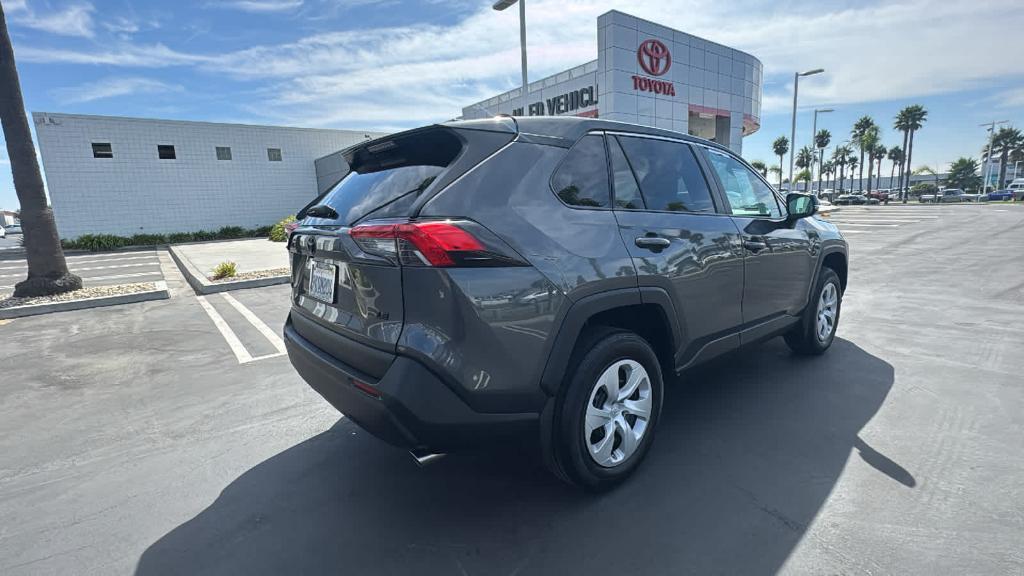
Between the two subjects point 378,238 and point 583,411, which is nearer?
point 378,238

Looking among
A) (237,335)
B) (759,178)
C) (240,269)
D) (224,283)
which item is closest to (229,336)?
(237,335)

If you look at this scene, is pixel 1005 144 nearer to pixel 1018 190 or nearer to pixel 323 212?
pixel 1018 190

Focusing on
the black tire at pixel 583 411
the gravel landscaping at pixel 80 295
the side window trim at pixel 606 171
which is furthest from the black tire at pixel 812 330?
the gravel landscaping at pixel 80 295

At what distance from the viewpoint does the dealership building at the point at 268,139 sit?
16.2m

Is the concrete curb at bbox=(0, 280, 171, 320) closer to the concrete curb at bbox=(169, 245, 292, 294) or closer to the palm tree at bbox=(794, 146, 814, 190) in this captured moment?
the concrete curb at bbox=(169, 245, 292, 294)

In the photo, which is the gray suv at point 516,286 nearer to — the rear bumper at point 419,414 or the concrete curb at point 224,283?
the rear bumper at point 419,414

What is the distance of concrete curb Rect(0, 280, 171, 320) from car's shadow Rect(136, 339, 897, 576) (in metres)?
6.60

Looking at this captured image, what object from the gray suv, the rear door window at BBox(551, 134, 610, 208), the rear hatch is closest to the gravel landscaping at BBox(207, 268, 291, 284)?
the gray suv

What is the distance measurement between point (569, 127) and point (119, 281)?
11888mm

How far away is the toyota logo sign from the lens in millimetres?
15992

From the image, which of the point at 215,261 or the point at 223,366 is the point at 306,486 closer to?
the point at 223,366

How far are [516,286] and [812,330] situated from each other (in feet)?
10.8

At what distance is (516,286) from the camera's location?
1982mm

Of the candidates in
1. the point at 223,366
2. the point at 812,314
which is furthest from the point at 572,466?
the point at 223,366
